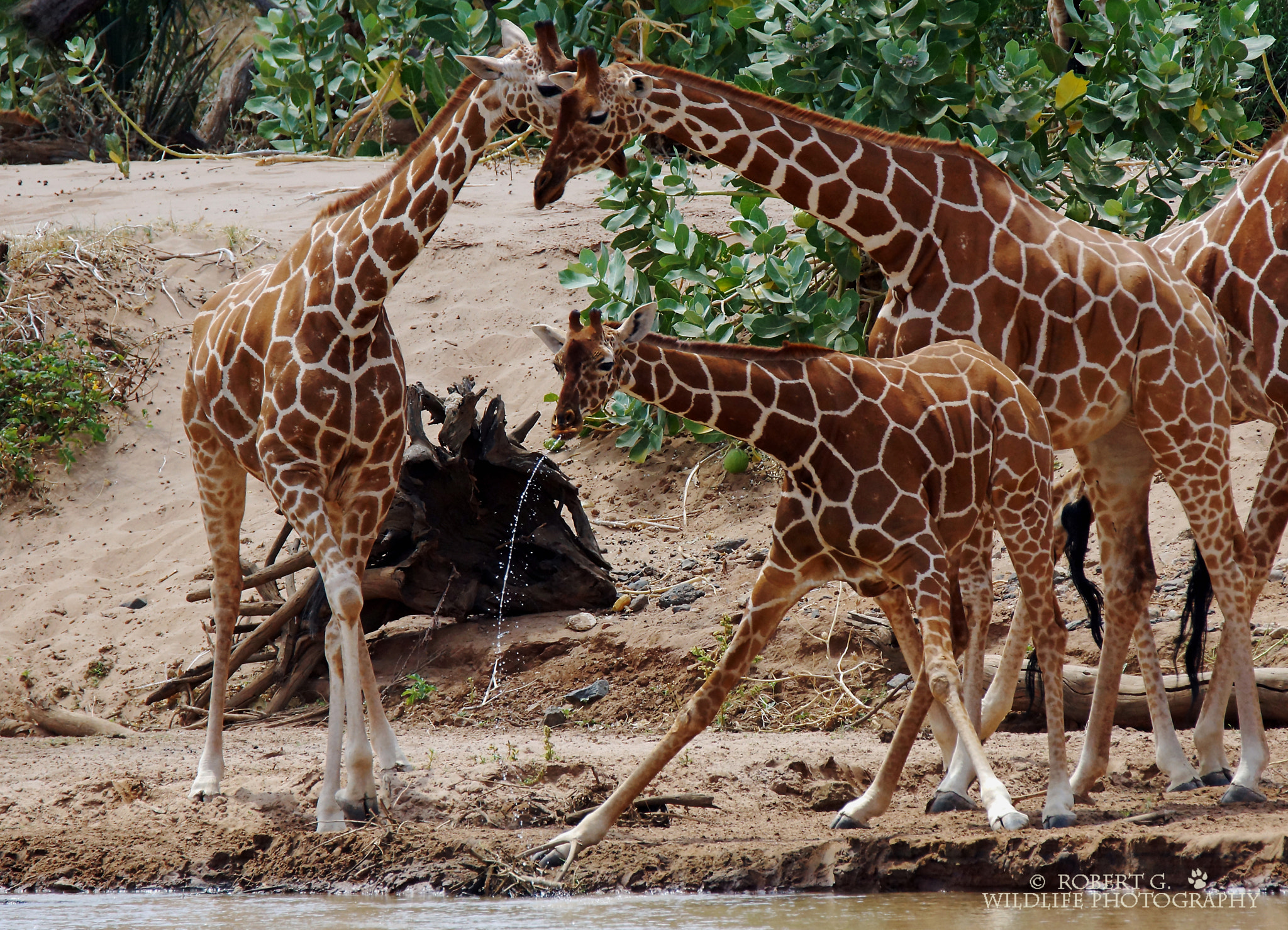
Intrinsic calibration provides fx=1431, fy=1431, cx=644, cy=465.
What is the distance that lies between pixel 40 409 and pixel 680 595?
507cm

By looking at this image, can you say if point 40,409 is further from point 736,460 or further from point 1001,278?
point 1001,278

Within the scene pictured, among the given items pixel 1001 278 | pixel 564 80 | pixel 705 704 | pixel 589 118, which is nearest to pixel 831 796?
pixel 705 704

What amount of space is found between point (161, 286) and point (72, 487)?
2056 millimetres

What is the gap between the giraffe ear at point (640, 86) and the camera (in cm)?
595

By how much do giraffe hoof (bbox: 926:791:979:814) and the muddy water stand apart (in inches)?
32.8

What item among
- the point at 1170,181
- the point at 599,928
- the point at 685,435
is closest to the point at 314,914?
the point at 599,928

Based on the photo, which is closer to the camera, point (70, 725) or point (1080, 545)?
point (1080, 545)

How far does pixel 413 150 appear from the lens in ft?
20.7

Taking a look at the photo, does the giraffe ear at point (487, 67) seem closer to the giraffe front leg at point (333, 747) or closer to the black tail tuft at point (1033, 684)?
the giraffe front leg at point (333, 747)

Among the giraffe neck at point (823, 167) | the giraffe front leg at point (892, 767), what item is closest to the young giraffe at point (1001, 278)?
the giraffe neck at point (823, 167)

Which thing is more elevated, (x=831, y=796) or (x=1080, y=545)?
(x=1080, y=545)

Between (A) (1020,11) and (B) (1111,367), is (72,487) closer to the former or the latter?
(B) (1111,367)

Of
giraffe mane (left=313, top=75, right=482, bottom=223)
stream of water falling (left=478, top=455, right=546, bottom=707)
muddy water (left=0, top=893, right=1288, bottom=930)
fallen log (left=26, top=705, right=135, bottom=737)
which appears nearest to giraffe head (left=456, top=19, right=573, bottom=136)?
giraffe mane (left=313, top=75, right=482, bottom=223)

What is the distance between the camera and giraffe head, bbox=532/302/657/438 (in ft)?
16.2
